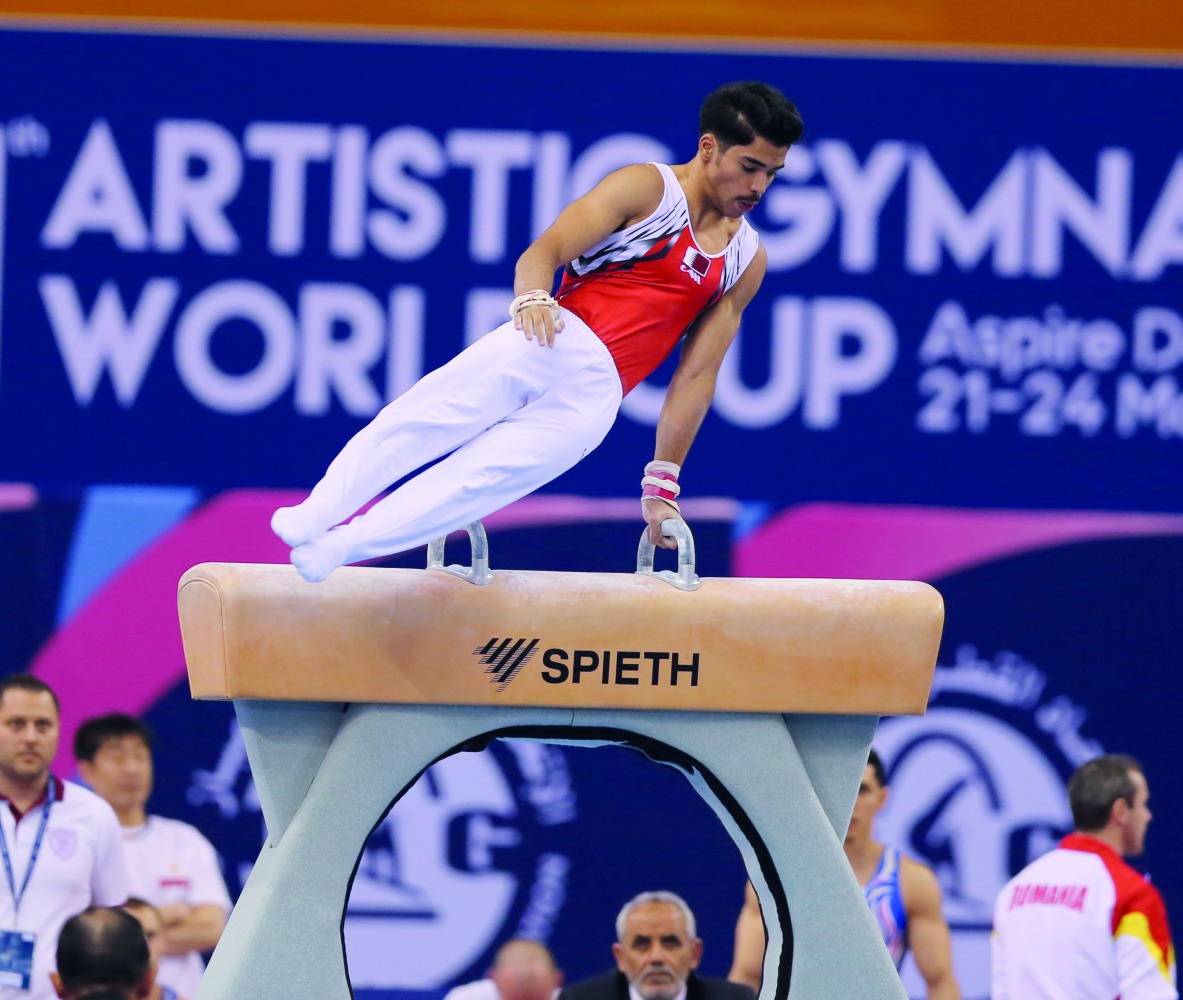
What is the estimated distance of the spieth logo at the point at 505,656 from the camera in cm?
372

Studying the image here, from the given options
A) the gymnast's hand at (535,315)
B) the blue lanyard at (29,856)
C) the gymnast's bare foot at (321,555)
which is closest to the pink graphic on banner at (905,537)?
the blue lanyard at (29,856)

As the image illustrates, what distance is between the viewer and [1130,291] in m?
7.39

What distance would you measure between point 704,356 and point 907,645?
800mm

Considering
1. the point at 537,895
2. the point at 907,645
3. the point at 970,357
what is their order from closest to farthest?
the point at 907,645 < the point at 537,895 < the point at 970,357

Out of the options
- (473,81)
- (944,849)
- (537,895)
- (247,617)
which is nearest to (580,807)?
(537,895)

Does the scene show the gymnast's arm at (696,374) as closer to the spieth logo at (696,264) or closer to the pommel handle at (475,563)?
the spieth logo at (696,264)

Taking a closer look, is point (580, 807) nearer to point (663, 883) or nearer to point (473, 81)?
point (663, 883)

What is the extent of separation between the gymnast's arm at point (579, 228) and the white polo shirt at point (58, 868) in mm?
2455

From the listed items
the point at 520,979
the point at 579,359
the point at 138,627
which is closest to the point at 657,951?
the point at 520,979

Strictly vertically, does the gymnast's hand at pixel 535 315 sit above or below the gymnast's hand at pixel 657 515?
above

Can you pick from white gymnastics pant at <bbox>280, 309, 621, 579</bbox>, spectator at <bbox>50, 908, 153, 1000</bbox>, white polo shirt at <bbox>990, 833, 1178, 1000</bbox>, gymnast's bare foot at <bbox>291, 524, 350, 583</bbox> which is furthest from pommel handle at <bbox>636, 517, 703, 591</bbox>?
white polo shirt at <bbox>990, 833, 1178, 1000</bbox>

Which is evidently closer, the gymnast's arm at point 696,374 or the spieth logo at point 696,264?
the spieth logo at point 696,264

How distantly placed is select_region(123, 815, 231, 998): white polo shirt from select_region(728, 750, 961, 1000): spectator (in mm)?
1691

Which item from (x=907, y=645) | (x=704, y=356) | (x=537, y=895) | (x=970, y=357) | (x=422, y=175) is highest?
(x=422, y=175)
